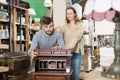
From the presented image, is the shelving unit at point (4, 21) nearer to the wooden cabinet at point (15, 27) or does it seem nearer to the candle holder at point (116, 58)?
the wooden cabinet at point (15, 27)

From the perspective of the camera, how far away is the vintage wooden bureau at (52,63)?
7.20ft

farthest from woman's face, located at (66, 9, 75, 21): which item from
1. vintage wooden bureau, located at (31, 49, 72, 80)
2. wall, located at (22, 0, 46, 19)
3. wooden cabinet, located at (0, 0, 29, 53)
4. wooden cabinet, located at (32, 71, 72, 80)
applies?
wall, located at (22, 0, 46, 19)

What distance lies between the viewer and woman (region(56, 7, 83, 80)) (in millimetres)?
2759

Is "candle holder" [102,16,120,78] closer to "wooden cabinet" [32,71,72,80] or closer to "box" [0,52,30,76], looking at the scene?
"wooden cabinet" [32,71,72,80]

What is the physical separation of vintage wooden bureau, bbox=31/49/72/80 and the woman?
429mm

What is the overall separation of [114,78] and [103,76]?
8.8 inches

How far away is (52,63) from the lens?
2328mm

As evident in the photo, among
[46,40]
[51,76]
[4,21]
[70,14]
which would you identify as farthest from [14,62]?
[4,21]

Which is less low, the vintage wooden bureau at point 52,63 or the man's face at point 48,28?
the man's face at point 48,28

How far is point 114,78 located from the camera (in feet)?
8.43

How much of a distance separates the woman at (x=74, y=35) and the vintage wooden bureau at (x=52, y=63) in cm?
43

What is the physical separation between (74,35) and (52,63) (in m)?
0.59

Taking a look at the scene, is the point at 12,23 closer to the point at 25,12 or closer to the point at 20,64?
the point at 25,12

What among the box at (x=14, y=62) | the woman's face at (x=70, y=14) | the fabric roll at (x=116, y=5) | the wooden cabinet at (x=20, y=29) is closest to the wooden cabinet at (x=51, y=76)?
the fabric roll at (x=116, y=5)
